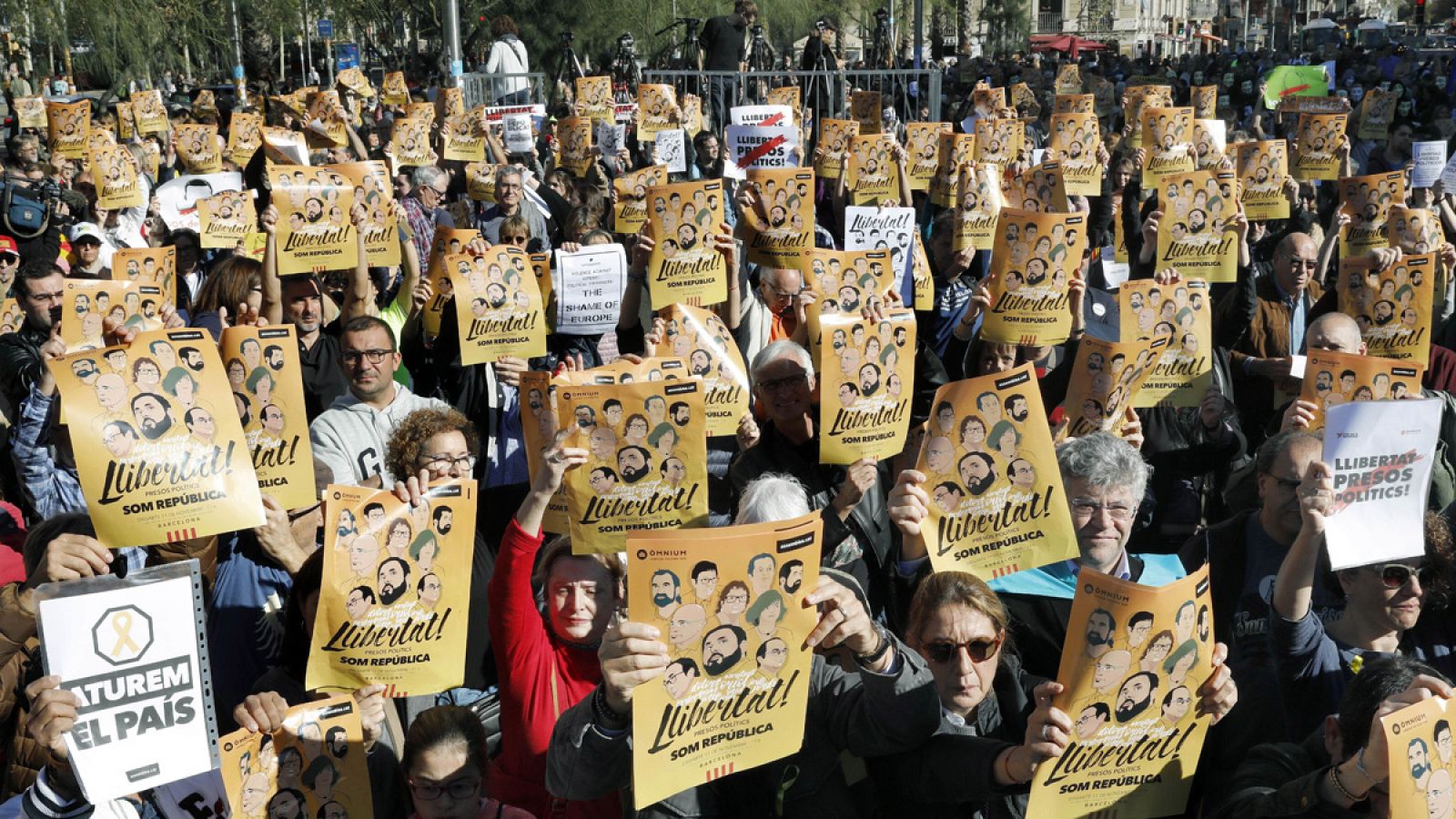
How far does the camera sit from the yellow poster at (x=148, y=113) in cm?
1505

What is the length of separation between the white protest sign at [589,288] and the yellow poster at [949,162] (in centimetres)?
430

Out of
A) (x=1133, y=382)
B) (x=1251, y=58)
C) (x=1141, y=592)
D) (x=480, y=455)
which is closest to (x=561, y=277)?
(x=480, y=455)

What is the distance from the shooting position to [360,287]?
7.35 m

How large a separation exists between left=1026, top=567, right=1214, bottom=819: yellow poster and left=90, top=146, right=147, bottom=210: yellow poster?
911cm

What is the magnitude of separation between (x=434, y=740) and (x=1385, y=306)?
483 centimetres

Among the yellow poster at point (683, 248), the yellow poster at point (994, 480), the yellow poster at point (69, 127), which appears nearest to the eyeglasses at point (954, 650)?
the yellow poster at point (994, 480)

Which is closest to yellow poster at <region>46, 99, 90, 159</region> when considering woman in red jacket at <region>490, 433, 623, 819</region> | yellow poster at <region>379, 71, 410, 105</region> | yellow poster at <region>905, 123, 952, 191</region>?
yellow poster at <region>379, 71, 410, 105</region>

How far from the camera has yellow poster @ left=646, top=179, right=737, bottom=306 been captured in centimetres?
684

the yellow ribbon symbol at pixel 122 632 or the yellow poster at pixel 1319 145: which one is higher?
the yellow poster at pixel 1319 145

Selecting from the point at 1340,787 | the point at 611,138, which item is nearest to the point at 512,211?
the point at 611,138

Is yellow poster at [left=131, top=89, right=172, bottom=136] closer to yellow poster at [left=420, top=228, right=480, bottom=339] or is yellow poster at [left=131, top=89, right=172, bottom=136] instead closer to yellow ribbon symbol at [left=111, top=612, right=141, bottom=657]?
yellow poster at [left=420, top=228, right=480, bottom=339]

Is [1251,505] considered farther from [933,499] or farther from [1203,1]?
[1203,1]

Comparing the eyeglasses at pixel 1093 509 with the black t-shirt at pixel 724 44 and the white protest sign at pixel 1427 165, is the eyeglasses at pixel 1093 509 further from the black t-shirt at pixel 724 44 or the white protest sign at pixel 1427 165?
the black t-shirt at pixel 724 44

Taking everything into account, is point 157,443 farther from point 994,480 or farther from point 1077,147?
point 1077,147
